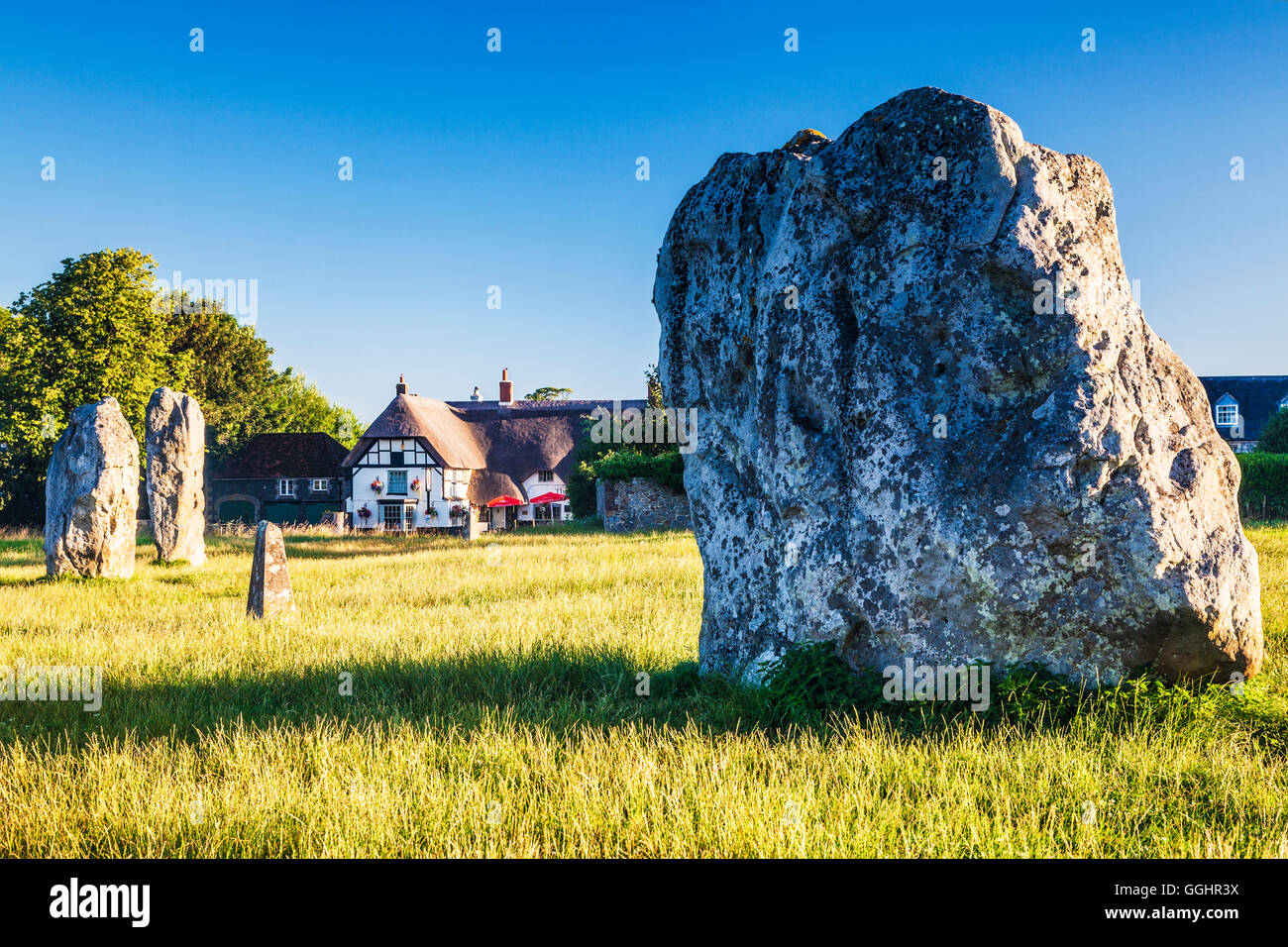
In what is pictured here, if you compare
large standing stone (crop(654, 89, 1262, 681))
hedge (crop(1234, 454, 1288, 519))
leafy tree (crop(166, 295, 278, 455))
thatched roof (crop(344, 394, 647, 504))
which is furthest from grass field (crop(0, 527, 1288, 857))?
leafy tree (crop(166, 295, 278, 455))

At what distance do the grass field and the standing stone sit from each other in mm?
2821

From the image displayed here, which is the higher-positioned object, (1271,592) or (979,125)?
(979,125)

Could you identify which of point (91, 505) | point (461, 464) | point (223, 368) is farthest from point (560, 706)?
point (223, 368)

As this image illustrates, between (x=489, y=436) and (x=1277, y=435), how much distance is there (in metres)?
37.1

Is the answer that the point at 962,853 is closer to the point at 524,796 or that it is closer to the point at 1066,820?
the point at 1066,820

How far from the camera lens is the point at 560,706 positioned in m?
5.67

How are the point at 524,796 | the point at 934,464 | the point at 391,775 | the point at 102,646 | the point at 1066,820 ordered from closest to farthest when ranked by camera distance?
the point at 1066,820 < the point at 524,796 < the point at 391,775 < the point at 934,464 < the point at 102,646

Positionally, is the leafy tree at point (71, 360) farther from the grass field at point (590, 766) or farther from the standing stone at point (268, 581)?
the grass field at point (590, 766)

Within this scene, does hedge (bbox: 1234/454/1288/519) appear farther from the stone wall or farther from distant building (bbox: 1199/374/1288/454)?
distant building (bbox: 1199/374/1288/454)

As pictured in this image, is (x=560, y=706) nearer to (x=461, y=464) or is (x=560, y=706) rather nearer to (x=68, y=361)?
(x=68, y=361)

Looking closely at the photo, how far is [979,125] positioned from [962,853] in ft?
13.8

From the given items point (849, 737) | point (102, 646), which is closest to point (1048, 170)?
point (849, 737)

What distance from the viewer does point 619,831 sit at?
3564mm

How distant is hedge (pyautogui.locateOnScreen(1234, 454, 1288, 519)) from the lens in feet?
77.4
